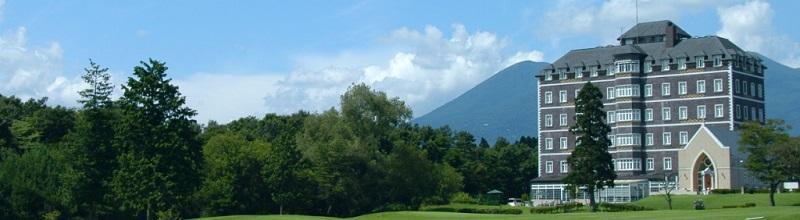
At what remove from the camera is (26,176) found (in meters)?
Result: 77.9

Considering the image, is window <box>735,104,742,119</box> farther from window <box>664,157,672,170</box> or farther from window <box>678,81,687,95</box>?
window <box>664,157,672,170</box>

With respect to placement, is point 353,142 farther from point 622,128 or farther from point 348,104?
point 622,128

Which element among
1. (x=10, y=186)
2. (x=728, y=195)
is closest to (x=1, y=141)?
(x=10, y=186)

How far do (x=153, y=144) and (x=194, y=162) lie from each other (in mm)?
4508

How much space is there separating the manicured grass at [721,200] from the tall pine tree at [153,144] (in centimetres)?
3703

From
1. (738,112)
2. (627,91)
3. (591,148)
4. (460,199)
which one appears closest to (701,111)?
(738,112)

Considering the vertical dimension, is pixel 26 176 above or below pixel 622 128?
below

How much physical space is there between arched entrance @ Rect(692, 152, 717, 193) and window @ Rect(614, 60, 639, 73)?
16.4 m

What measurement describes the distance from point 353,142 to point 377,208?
606 centimetres

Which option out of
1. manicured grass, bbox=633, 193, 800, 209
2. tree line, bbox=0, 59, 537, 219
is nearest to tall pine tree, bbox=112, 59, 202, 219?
tree line, bbox=0, 59, 537, 219

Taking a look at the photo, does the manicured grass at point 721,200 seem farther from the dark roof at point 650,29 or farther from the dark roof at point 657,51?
the dark roof at point 650,29

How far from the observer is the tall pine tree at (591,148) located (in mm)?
85500

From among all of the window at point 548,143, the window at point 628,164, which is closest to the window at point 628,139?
the window at point 628,164

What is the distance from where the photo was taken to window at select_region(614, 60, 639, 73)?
118812 millimetres
